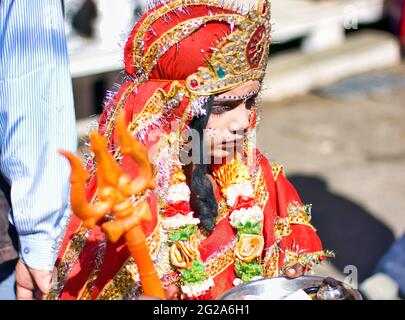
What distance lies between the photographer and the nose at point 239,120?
230cm

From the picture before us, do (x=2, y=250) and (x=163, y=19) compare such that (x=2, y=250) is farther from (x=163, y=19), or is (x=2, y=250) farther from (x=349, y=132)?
(x=349, y=132)

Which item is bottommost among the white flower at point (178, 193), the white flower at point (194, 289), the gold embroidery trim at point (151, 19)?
the white flower at point (194, 289)

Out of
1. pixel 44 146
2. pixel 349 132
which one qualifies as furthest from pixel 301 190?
pixel 44 146

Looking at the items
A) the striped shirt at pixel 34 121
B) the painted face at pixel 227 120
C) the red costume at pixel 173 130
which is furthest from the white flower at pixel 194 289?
the striped shirt at pixel 34 121

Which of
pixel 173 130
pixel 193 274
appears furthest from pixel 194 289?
pixel 173 130

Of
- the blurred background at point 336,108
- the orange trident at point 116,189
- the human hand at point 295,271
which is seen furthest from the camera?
the blurred background at point 336,108

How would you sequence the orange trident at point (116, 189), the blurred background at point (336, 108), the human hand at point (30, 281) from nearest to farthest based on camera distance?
the orange trident at point (116, 189) < the human hand at point (30, 281) < the blurred background at point (336, 108)

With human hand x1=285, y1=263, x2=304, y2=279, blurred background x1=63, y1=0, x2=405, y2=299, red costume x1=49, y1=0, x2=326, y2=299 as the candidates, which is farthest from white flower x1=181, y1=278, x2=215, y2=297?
blurred background x1=63, y1=0, x2=405, y2=299

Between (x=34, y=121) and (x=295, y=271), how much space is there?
3.13 ft

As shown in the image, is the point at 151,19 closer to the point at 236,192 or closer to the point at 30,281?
the point at 236,192

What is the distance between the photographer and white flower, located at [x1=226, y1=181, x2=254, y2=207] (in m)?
2.42

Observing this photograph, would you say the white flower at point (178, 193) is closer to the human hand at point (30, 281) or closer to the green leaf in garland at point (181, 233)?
the green leaf in garland at point (181, 233)

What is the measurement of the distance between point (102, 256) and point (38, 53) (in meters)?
0.73

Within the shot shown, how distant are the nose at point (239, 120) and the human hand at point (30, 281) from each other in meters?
0.77
